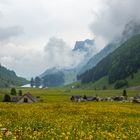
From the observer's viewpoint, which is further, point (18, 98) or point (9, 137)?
point (18, 98)

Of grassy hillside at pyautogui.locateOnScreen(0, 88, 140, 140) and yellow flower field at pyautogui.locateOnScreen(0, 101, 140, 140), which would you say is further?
grassy hillside at pyautogui.locateOnScreen(0, 88, 140, 140)

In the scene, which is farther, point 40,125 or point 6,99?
point 6,99

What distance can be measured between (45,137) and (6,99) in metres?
110

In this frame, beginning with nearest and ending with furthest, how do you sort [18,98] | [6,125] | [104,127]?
[6,125] → [104,127] → [18,98]

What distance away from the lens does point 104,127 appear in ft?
82.8

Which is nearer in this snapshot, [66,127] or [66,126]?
[66,127]

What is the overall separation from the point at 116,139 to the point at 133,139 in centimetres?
100

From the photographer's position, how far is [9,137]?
1428 centimetres

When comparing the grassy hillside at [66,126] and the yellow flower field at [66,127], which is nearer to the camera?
the yellow flower field at [66,127]

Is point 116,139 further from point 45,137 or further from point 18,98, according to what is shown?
point 18,98

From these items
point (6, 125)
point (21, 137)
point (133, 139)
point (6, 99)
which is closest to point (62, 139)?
point (21, 137)

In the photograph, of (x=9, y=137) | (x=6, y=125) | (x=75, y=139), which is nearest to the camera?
(x=9, y=137)

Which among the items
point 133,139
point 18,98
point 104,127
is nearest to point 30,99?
point 18,98

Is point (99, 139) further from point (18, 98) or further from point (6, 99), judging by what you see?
point (18, 98)
